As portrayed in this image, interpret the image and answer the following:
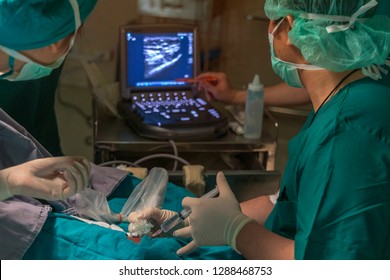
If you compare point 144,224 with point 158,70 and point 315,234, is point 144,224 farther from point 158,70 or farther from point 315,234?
point 158,70

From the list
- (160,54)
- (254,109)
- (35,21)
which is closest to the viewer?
(35,21)

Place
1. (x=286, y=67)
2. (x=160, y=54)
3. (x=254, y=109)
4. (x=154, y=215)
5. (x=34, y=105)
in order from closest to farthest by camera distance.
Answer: (x=286, y=67), (x=154, y=215), (x=34, y=105), (x=254, y=109), (x=160, y=54)

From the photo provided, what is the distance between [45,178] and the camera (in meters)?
1.18

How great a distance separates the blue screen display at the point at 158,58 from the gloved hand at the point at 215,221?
956 mm

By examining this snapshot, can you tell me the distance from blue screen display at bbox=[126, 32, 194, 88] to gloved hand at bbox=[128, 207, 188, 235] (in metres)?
0.81

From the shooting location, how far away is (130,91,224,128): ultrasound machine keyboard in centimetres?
194

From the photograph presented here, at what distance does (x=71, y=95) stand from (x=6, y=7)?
1.96 meters

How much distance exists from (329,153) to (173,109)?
1063 mm

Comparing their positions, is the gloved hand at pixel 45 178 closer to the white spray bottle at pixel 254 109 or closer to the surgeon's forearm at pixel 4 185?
the surgeon's forearm at pixel 4 185

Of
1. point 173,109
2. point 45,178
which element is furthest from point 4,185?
point 173,109

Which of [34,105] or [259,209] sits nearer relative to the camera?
[259,209]

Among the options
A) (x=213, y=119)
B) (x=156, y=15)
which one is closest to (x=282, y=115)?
(x=156, y=15)

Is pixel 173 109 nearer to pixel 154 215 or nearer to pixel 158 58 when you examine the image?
pixel 158 58

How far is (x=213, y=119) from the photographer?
196cm
